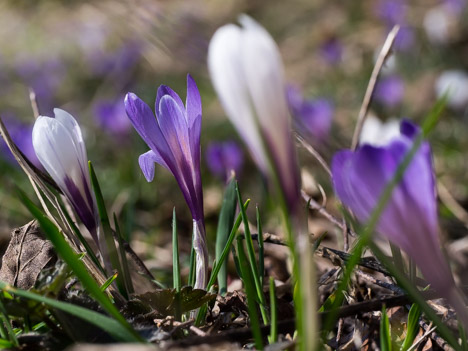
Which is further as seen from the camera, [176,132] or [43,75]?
[43,75]

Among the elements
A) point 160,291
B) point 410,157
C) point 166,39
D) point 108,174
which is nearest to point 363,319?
point 160,291

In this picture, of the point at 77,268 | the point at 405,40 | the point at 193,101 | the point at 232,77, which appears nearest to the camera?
the point at 232,77

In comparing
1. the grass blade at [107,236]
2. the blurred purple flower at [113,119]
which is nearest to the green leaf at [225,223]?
the grass blade at [107,236]

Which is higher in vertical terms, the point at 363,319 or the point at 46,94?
the point at 363,319

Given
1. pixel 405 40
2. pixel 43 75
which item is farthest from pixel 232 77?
pixel 43 75

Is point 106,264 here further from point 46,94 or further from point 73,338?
point 46,94

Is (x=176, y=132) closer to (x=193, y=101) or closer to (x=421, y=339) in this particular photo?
(x=193, y=101)
